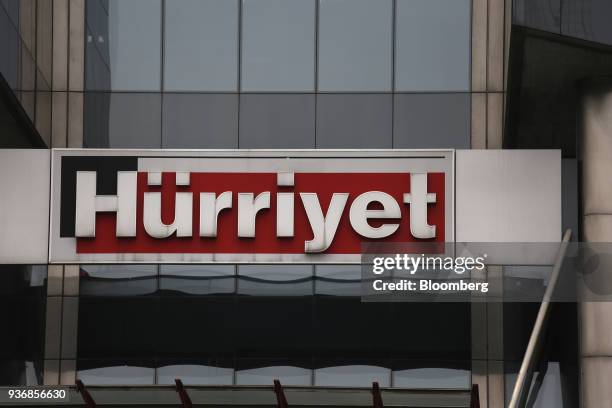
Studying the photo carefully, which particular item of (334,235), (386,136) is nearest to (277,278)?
(334,235)

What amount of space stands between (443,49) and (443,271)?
4.23 meters

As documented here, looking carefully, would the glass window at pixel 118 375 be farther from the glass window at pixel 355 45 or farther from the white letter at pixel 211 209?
the glass window at pixel 355 45

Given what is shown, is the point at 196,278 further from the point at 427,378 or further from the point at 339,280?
the point at 427,378

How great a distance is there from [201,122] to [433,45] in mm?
4596

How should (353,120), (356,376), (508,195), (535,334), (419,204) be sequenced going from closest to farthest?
(535,334)
(508,195)
(419,204)
(356,376)
(353,120)

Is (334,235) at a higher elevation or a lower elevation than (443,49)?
lower

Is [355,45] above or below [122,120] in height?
above

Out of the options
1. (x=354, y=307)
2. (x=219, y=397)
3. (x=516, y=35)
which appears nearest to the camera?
(x=516, y=35)

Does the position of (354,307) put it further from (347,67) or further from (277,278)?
(347,67)

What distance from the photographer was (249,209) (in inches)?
1075

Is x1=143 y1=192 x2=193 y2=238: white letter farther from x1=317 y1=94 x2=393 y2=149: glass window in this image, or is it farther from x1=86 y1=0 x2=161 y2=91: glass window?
x1=317 y1=94 x2=393 y2=149: glass window

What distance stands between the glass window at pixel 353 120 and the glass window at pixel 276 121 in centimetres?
23

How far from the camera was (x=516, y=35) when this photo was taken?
2291 centimetres

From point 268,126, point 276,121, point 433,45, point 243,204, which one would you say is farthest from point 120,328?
point 433,45
